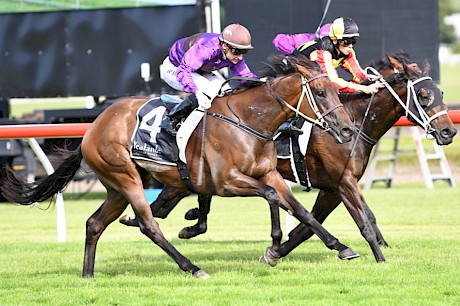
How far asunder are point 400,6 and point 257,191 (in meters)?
6.87

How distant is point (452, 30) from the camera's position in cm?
8056

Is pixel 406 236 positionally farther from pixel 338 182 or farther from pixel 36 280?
pixel 36 280

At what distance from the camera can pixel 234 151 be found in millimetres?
6844

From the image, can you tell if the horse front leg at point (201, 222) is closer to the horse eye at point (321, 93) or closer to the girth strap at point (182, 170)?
the girth strap at point (182, 170)

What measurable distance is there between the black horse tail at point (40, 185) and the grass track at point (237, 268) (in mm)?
560

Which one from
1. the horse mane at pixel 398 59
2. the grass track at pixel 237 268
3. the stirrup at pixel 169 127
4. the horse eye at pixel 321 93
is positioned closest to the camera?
the grass track at pixel 237 268

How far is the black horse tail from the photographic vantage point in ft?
25.8

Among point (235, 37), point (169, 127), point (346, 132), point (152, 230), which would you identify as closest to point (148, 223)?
point (152, 230)

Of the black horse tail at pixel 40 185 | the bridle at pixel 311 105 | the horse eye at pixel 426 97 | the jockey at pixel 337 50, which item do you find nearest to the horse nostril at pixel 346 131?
the bridle at pixel 311 105

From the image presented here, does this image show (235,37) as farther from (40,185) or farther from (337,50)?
(40,185)

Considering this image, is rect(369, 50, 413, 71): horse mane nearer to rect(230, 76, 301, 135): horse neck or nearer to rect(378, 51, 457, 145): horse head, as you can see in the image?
rect(378, 51, 457, 145): horse head

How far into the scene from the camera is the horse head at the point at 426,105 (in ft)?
24.2

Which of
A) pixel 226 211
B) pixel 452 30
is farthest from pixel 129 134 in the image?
pixel 452 30

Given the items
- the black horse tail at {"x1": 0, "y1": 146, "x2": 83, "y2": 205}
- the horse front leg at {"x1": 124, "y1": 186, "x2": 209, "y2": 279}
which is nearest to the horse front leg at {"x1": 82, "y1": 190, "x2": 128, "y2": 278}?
the horse front leg at {"x1": 124, "y1": 186, "x2": 209, "y2": 279}
